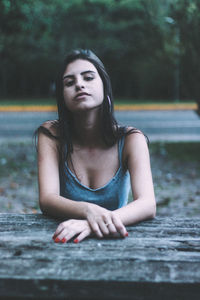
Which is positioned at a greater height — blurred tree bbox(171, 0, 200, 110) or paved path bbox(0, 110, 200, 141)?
blurred tree bbox(171, 0, 200, 110)

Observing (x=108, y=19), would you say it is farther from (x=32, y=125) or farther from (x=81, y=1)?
(x=32, y=125)

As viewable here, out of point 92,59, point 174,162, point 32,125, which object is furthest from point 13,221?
point 32,125

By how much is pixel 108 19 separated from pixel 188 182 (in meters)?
22.5

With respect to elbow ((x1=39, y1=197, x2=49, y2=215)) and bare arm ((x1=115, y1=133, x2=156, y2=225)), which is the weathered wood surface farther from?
elbow ((x1=39, y1=197, x2=49, y2=215))

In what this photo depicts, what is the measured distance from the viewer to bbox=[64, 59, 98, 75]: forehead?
7.01 feet

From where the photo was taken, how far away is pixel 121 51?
28.5 m

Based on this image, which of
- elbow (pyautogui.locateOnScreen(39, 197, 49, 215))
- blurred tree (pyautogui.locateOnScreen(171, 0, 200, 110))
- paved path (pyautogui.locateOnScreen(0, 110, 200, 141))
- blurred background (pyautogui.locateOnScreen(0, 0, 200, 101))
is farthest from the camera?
blurred background (pyautogui.locateOnScreen(0, 0, 200, 101))

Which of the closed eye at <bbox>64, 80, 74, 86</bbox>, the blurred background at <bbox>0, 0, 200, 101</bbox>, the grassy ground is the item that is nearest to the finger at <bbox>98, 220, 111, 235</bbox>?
the closed eye at <bbox>64, 80, 74, 86</bbox>

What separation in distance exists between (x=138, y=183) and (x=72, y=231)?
0.64 metres

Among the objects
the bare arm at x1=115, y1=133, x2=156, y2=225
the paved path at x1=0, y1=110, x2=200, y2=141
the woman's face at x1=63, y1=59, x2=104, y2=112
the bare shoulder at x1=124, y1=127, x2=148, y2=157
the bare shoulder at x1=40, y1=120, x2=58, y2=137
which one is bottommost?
the paved path at x1=0, y1=110, x2=200, y2=141

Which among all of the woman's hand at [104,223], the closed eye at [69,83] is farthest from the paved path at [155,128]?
the woman's hand at [104,223]

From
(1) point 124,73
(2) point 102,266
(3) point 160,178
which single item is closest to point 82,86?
(2) point 102,266

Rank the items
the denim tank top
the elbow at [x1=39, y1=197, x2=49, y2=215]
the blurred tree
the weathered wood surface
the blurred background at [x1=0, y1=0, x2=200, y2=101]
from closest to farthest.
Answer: the weathered wood surface
the elbow at [x1=39, y1=197, x2=49, y2=215]
the denim tank top
the blurred tree
the blurred background at [x1=0, y1=0, x2=200, y2=101]

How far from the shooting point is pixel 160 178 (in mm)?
6344
